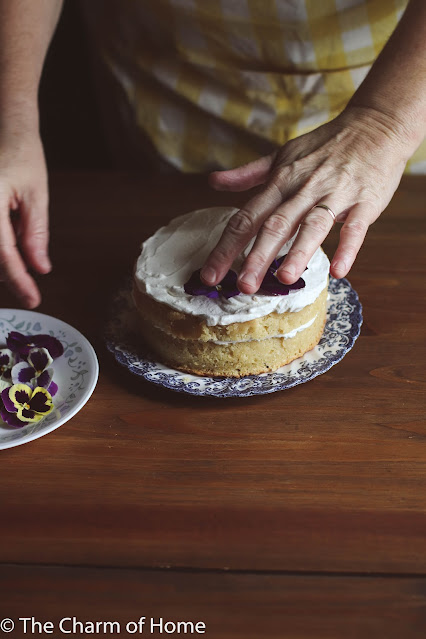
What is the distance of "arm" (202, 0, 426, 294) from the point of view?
117 centimetres

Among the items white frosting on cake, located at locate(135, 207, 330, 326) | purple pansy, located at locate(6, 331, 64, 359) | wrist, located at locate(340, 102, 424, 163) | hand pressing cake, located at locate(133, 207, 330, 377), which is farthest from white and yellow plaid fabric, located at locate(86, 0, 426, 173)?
purple pansy, located at locate(6, 331, 64, 359)

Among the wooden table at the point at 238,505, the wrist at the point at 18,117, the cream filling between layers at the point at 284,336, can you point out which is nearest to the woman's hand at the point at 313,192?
the cream filling between layers at the point at 284,336

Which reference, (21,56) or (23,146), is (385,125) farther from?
(21,56)

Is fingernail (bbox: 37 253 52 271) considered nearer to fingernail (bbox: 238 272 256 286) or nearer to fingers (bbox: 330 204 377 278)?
fingernail (bbox: 238 272 256 286)

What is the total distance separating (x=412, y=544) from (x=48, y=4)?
4.95 feet

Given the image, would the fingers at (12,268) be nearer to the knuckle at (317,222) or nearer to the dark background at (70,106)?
the knuckle at (317,222)

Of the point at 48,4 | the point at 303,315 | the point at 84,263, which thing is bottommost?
the point at 84,263

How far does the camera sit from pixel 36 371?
1270 millimetres

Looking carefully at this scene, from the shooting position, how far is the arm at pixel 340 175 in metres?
1.17

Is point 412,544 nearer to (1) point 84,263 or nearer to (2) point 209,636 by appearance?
(2) point 209,636

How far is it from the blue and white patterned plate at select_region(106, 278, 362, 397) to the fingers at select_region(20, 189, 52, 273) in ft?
0.64

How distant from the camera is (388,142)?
130 centimetres

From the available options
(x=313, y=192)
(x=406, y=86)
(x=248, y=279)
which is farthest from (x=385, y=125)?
(x=248, y=279)

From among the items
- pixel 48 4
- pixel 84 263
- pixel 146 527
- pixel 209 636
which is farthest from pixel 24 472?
pixel 48 4
